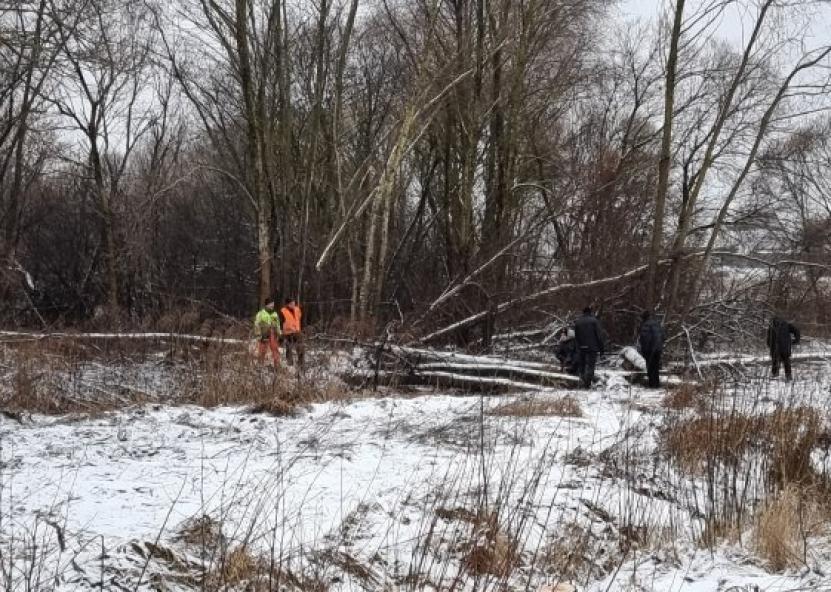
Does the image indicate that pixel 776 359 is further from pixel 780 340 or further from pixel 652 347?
pixel 652 347

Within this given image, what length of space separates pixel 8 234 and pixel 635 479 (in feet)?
79.0

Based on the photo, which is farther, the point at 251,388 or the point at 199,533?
the point at 251,388

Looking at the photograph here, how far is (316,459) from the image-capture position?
6281 millimetres

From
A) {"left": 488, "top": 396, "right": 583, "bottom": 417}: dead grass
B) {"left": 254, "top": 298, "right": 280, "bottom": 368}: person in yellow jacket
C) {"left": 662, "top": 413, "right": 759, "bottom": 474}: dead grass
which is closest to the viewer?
{"left": 662, "top": 413, "right": 759, "bottom": 474}: dead grass

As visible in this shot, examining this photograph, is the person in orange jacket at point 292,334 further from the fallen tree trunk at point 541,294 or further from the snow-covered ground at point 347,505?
the snow-covered ground at point 347,505

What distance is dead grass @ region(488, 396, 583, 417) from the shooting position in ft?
27.8

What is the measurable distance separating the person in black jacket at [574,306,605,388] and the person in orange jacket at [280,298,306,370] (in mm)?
4700

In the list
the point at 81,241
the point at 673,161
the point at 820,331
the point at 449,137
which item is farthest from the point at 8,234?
the point at 820,331

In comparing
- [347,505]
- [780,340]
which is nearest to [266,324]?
[347,505]

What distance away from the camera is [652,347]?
12.8m

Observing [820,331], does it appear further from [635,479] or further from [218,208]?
[218,208]

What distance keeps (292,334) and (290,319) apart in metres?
0.48

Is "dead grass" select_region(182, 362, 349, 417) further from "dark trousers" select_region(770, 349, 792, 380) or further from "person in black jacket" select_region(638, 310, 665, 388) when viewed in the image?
"dark trousers" select_region(770, 349, 792, 380)

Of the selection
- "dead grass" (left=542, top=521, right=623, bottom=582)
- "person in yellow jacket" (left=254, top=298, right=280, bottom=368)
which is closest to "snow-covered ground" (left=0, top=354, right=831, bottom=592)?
"dead grass" (left=542, top=521, right=623, bottom=582)
